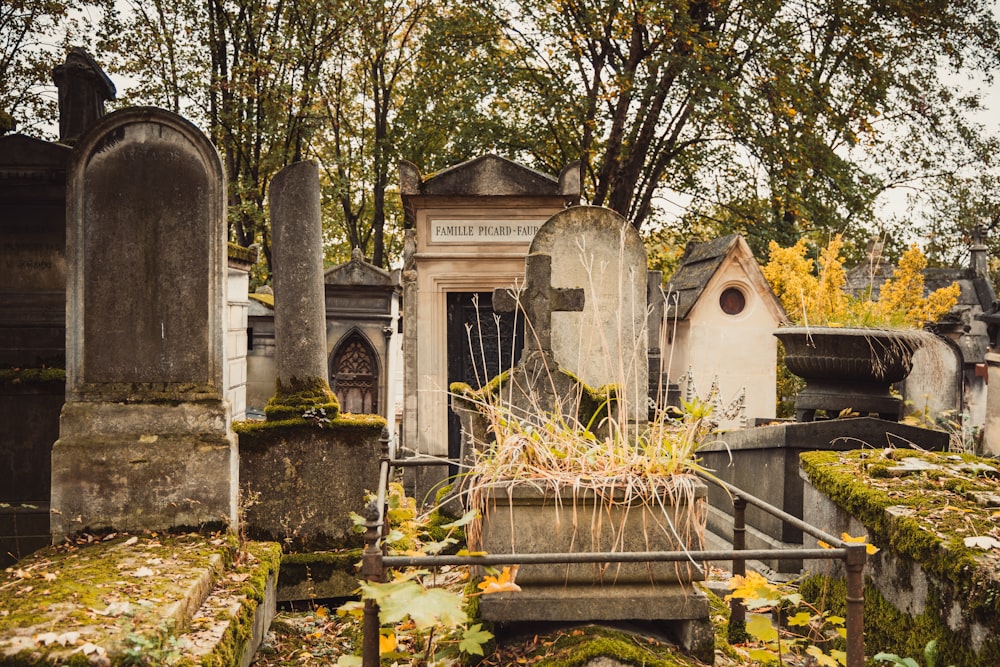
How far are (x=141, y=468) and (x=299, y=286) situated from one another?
70.1 inches

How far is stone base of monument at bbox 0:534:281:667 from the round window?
8412mm

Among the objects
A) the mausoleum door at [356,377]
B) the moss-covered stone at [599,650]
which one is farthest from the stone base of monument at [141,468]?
the mausoleum door at [356,377]

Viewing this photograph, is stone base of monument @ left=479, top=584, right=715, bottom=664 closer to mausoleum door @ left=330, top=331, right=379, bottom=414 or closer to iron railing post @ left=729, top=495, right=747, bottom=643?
iron railing post @ left=729, top=495, right=747, bottom=643

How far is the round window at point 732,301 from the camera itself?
11273 mm

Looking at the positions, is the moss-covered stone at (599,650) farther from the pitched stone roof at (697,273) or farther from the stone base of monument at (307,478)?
the pitched stone roof at (697,273)

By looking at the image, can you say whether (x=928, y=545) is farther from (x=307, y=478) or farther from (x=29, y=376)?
(x=29, y=376)

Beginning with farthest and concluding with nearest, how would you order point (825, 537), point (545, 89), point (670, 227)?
point (670, 227) → point (545, 89) → point (825, 537)

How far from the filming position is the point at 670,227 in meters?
18.0

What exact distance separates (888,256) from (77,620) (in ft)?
62.4

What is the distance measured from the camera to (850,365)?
5688 mm

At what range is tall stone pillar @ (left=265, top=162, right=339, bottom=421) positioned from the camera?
17.8 ft

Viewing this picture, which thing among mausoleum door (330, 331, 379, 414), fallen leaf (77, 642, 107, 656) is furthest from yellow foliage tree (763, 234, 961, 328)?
mausoleum door (330, 331, 379, 414)

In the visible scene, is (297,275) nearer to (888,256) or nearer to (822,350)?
(822,350)

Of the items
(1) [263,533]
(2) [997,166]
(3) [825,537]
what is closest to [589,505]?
(3) [825,537]
